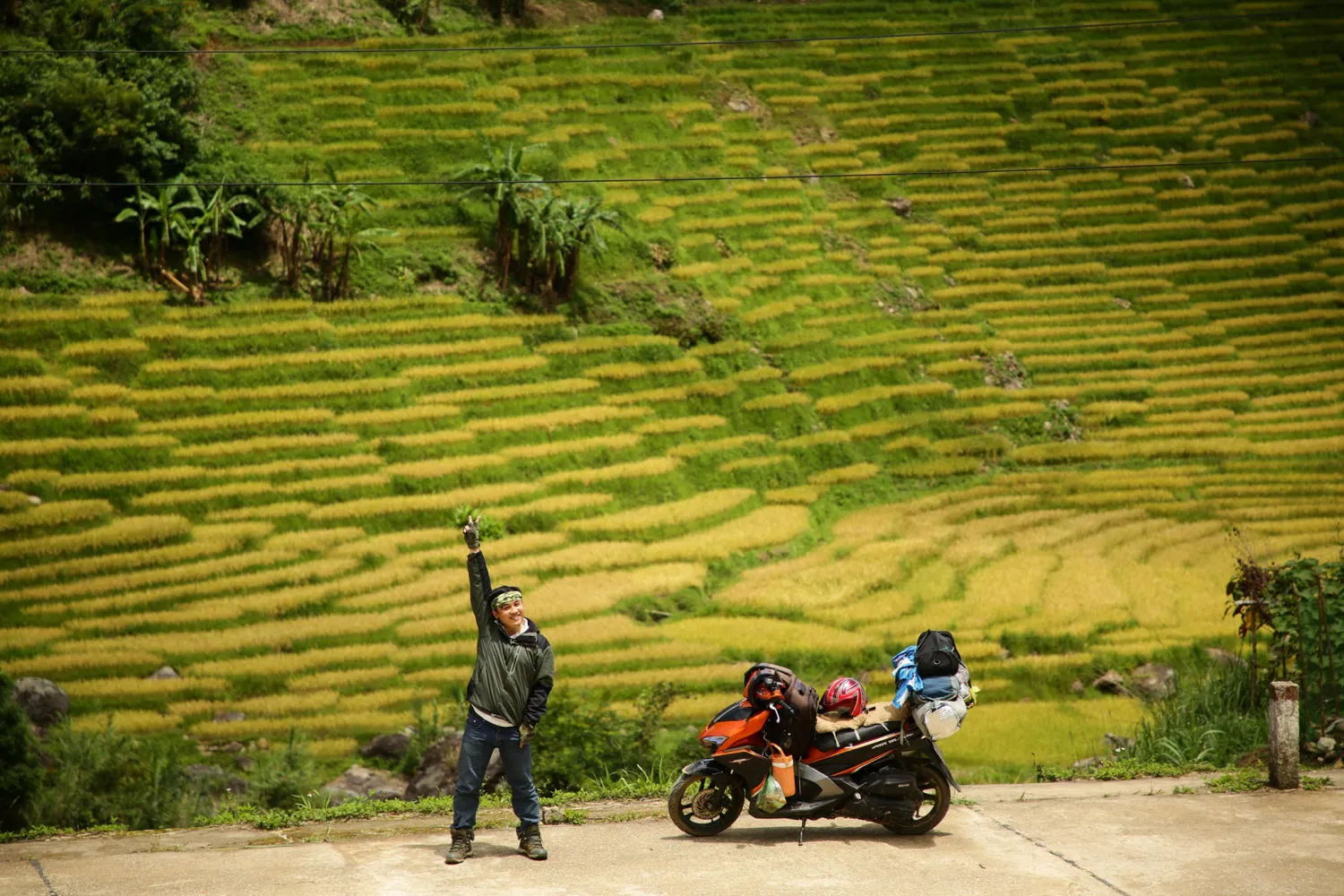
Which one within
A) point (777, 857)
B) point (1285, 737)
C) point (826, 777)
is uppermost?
point (1285, 737)

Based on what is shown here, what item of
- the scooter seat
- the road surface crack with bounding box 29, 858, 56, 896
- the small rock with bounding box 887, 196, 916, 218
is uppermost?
the small rock with bounding box 887, 196, 916, 218

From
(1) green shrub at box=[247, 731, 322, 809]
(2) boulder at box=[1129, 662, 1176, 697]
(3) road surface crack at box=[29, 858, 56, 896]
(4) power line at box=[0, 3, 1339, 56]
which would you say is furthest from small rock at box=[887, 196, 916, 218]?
(3) road surface crack at box=[29, 858, 56, 896]

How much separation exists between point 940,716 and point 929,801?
675 millimetres

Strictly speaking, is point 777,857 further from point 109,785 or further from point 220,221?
point 220,221

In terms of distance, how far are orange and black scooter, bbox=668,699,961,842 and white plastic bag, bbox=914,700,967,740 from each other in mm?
127

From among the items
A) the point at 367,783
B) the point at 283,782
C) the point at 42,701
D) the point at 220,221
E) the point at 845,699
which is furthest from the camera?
the point at 220,221

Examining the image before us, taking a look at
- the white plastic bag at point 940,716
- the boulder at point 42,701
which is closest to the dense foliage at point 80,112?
the boulder at point 42,701

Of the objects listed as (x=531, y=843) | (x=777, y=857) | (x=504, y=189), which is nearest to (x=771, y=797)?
(x=777, y=857)

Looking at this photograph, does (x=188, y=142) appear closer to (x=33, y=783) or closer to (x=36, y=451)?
(x=36, y=451)

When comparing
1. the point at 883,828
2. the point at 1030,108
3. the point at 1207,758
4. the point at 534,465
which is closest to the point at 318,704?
the point at 534,465

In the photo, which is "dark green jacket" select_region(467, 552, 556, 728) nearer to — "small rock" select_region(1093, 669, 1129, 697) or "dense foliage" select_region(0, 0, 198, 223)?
"small rock" select_region(1093, 669, 1129, 697)

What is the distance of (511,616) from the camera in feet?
25.2

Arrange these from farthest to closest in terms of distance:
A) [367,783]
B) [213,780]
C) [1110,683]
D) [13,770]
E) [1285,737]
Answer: [1110,683]
[367,783]
[213,780]
[13,770]
[1285,737]

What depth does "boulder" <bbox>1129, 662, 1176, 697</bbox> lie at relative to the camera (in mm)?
15352
